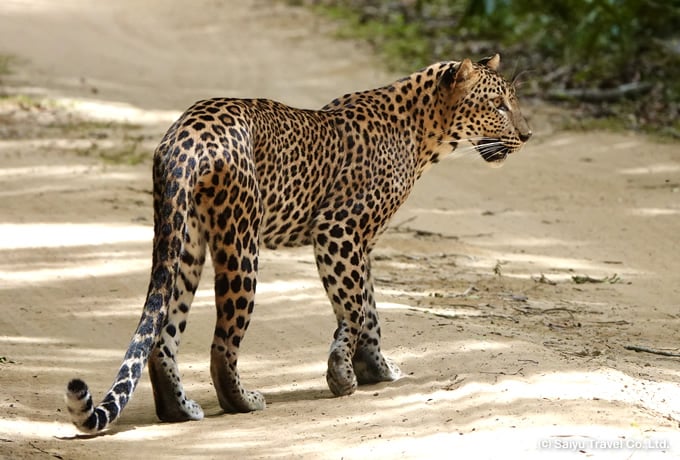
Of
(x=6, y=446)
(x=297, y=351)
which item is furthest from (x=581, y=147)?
(x=6, y=446)

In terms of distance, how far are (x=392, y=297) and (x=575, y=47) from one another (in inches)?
382

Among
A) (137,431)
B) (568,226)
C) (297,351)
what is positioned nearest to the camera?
(137,431)

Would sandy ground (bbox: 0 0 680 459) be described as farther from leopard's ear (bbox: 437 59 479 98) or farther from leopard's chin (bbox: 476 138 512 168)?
leopard's ear (bbox: 437 59 479 98)

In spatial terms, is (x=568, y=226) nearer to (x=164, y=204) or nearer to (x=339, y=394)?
(x=339, y=394)

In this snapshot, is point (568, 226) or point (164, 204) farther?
point (568, 226)

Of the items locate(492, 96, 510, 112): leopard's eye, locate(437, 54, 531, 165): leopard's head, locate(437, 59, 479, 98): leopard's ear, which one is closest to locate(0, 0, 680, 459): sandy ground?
locate(437, 54, 531, 165): leopard's head

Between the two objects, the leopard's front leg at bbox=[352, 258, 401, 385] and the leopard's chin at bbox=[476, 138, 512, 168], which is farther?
the leopard's chin at bbox=[476, 138, 512, 168]

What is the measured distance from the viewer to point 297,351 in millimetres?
7965

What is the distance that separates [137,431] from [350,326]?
151cm

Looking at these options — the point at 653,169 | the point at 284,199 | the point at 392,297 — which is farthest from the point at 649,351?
the point at 653,169

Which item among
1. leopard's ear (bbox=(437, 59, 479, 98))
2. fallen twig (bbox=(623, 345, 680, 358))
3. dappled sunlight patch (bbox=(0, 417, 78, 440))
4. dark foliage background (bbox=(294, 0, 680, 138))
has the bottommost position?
fallen twig (bbox=(623, 345, 680, 358))

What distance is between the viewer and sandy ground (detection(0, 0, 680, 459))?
6.09m

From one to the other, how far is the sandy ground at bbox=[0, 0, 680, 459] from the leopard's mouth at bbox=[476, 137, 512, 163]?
1.19 m

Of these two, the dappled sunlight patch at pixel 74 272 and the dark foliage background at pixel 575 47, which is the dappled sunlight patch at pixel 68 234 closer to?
the dappled sunlight patch at pixel 74 272
